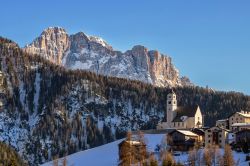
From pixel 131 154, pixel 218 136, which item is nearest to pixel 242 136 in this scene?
pixel 218 136

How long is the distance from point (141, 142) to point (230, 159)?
24.4 metres

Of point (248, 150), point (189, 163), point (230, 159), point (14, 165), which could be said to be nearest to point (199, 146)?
point (248, 150)

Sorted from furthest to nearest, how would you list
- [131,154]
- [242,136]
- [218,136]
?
1. [218,136]
2. [242,136]
3. [131,154]

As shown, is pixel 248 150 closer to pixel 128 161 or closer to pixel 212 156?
pixel 212 156

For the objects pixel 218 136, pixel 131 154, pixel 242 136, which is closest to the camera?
pixel 131 154

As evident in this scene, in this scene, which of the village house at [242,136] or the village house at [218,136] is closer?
the village house at [242,136]

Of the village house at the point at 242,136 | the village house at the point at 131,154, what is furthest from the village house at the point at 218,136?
the village house at the point at 131,154

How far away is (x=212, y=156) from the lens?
6073 inches

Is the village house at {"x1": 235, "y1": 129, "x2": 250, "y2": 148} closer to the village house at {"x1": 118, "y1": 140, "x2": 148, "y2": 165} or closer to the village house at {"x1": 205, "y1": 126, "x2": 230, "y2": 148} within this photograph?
the village house at {"x1": 205, "y1": 126, "x2": 230, "y2": 148}

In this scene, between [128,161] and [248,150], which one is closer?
[128,161]

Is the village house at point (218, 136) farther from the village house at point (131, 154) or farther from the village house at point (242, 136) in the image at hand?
the village house at point (131, 154)

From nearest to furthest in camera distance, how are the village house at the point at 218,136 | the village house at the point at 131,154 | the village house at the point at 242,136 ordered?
the village house at the point at 131,154 < the village house at the point at 242,136 < the village house at the point at 218,136

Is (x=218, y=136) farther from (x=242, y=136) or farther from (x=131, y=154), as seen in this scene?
(x=131, y=154)

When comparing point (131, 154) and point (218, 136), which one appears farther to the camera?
point (218, 136)
